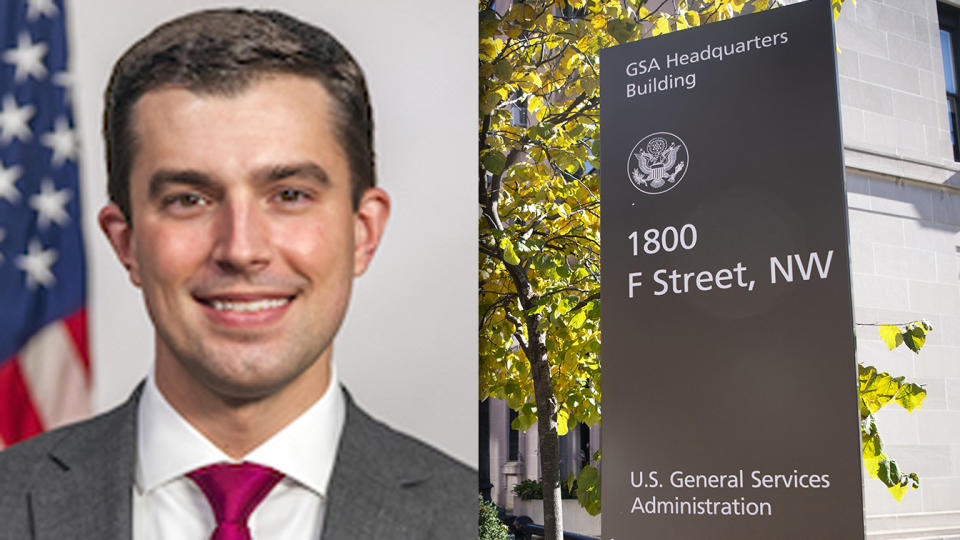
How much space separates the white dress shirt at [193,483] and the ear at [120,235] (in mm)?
335

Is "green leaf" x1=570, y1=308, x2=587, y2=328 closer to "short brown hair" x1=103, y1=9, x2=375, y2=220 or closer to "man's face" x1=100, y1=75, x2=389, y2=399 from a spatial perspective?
"short brown hair" x1=103, y1=9, x2=375, y2=220

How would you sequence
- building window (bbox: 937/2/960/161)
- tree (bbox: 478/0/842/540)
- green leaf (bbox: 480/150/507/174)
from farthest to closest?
building window (bbox: 937/2/960/161), tree (bbox: 478/0/842/540), green leaf (bbox: 480/150/507/174)

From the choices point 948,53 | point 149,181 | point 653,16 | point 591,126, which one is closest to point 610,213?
point 149,181

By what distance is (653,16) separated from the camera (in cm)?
616

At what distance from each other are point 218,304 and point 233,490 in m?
0.52

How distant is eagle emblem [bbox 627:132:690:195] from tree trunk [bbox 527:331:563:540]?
298 cm

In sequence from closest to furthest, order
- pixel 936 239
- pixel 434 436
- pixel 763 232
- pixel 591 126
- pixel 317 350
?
pixel 317 350
pixel 434 436
pixel 763 232
pixel 591 126
pixel 936 239

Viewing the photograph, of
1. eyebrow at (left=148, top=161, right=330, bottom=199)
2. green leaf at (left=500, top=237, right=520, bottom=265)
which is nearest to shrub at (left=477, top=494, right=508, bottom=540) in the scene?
green leaf at (left=500, top=237, right=520, bottom=265)

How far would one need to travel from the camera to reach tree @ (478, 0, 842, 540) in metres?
5.95

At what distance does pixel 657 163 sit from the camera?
161 inches

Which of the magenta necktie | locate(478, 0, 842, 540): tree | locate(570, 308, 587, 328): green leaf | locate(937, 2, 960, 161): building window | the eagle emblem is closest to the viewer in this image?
the magenta necktie

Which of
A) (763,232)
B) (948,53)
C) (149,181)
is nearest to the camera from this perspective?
(149,181)

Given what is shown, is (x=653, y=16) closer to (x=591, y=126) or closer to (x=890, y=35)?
(x=591, y=126)

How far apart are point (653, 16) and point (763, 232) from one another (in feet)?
9.23
